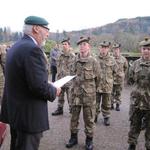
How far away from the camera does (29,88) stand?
391 cm

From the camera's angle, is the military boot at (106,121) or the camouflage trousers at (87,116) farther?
the military boot at (106,121)

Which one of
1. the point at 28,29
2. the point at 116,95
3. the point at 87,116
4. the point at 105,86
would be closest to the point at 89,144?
the point at 87,116

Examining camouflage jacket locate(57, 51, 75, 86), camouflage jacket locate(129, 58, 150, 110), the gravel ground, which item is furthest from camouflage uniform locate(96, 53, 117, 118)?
camouflage jacket locate(129, 58, 150, 110)

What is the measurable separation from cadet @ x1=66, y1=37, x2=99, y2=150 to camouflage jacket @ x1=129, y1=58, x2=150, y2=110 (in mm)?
853

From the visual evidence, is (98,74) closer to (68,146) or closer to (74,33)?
(68,146)

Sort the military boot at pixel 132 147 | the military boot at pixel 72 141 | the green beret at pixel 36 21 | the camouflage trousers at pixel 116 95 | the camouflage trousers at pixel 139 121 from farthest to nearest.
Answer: the camouflage trousers at pixel 116 95
the military boot at pixel 72 141
the military boot at pixel 132 147
the camouflage trousers at pixel 139 121
the green beret at pixel 36 21

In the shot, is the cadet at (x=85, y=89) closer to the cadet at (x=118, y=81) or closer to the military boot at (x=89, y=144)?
the military boot at (x=89, y=144)

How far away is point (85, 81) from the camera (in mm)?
6871

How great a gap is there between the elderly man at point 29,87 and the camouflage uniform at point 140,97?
235 centimetres

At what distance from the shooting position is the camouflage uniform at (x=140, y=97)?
6.14 meters

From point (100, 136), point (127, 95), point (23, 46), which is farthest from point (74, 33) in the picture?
point (23, 46)

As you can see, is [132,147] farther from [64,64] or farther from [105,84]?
[64,64]

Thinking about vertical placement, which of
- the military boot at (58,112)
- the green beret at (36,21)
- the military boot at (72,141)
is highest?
the green beret at (36,21)

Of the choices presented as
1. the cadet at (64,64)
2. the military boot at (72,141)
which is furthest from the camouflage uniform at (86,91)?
the cadet at (64,64)
